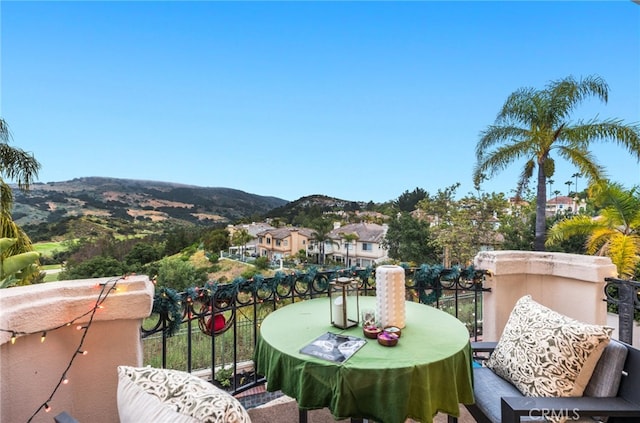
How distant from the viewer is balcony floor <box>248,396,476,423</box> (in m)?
2.16

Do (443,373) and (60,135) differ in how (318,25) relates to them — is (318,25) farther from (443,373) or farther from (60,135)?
(60,135)

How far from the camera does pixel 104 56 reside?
7.27m

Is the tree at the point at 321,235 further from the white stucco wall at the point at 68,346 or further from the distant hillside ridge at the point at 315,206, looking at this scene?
the white stucco wall at the point at 68,346

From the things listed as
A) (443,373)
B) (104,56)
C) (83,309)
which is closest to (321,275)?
(443,373)

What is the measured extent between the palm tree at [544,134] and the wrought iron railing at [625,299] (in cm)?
553

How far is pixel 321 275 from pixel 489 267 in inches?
66.5

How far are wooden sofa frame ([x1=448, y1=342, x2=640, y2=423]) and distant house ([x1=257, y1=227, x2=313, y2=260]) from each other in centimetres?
1440

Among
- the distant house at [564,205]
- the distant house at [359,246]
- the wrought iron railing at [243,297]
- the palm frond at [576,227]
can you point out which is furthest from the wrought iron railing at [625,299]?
the distant house at [564,205]

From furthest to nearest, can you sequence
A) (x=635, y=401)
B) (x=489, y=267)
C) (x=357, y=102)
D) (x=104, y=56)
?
1. (x=357, y=102)
2. (x=104, y=56)
3. (x=489, y=267)
4. (x=635, y=401)

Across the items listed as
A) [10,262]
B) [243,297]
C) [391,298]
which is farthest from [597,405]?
[10,262]

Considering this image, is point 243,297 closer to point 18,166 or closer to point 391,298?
point 391,298

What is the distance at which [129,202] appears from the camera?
1160cm

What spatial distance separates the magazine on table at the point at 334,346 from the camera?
1359 millimetres

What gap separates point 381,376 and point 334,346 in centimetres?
28
